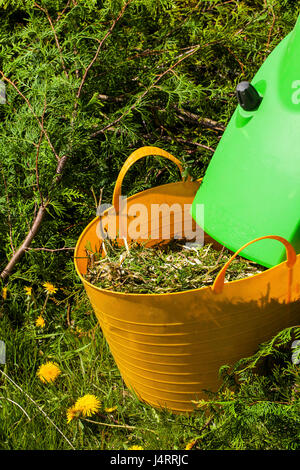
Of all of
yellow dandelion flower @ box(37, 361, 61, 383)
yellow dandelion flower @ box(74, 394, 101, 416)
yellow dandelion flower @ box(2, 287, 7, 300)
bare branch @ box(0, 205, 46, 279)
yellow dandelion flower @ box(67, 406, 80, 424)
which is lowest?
yellow dandelion flower @ box(37, 361, 61, 383)

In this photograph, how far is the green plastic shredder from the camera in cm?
135

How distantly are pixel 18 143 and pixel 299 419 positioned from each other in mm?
1302

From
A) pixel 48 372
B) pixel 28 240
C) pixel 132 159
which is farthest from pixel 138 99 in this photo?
pixel 48 372

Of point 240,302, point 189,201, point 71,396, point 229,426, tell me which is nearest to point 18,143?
point 189,201

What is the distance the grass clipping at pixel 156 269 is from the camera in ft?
4.90

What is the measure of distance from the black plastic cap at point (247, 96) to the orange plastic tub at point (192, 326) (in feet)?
1.48

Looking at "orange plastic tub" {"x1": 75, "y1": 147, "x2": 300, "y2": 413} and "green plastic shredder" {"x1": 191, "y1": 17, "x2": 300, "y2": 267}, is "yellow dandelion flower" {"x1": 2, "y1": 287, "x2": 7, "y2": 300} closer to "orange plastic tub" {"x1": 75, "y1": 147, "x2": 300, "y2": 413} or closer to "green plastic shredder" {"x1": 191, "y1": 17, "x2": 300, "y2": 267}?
"orange plastic tub" {"x1": 75, "y1": 147, "x2": 300, "y2": 413}

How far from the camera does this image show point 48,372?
1646mm

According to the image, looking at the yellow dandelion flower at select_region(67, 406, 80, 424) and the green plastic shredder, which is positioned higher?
the green plastic shredder

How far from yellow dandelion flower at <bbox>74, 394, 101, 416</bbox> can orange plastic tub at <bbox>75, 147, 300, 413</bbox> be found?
5.5 inches

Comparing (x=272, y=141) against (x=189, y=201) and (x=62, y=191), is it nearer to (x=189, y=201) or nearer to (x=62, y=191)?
(x=189, y=201)

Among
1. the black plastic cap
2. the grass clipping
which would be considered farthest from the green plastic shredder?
the grass clipping

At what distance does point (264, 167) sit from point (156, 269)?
0.46 m
